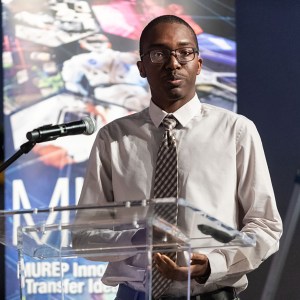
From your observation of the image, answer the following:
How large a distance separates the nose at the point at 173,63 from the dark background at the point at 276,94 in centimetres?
214

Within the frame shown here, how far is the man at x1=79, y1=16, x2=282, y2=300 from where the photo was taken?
102 inches

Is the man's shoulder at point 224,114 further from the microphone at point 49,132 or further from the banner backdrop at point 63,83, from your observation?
the banner backdrop at point 63,83

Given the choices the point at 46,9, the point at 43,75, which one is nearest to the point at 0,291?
the point at 43,75

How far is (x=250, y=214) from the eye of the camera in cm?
266

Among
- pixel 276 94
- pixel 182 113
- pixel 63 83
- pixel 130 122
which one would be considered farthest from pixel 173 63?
pixel 276 94

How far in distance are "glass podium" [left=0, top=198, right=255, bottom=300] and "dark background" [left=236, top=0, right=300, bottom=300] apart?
270 centimetres

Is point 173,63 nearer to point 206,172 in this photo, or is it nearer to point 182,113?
point 182,113

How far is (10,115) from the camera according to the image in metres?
4.52

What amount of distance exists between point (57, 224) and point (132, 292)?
38 cm

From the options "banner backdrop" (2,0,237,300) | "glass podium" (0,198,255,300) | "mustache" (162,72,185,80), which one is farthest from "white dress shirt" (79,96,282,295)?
"banner backdrop" (2,0,237,300)

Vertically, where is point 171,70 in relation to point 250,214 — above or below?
above

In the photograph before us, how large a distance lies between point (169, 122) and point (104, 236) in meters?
0.71

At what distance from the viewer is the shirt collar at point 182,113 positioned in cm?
281

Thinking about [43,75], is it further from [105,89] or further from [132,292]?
[132,292]
